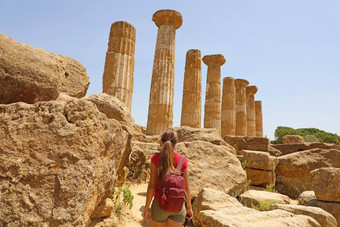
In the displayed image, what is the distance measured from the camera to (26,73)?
253cm

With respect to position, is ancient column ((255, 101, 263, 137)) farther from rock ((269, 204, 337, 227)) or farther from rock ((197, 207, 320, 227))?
rock ((197, 207, 320, 227))

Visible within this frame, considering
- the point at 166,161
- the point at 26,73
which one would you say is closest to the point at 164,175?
the point at 166,161

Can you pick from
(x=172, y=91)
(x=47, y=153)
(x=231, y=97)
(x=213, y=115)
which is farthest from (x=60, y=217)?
(x=231, y=97)

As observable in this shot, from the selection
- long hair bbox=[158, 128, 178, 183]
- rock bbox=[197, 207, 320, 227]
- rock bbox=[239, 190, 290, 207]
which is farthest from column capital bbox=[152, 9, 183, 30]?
long hair bbox=[158, 128, 178, 183]

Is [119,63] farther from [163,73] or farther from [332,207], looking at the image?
[332,207]

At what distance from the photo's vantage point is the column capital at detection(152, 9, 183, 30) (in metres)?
12.7

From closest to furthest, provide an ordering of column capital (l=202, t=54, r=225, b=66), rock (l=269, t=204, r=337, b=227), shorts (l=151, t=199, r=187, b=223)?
1. shorts (l=151, t=199, r=187, b=223)
2. rock (l=269, t=204, r=337, b=227)
3. column capital (l=202, t=54, r=225, b=66)

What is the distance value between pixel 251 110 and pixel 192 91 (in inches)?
515

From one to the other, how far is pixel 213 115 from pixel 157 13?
801cm

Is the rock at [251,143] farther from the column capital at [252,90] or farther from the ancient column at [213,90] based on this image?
the column capital at [252,90]

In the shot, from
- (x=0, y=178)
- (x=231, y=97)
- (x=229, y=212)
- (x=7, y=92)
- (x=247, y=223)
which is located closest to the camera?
(x=0, y=178)

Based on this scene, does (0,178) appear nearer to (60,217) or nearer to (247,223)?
(60,217)

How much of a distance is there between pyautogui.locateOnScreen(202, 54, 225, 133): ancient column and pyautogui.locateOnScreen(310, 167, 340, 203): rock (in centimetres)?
1146

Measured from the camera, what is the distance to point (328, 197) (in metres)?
5.41
